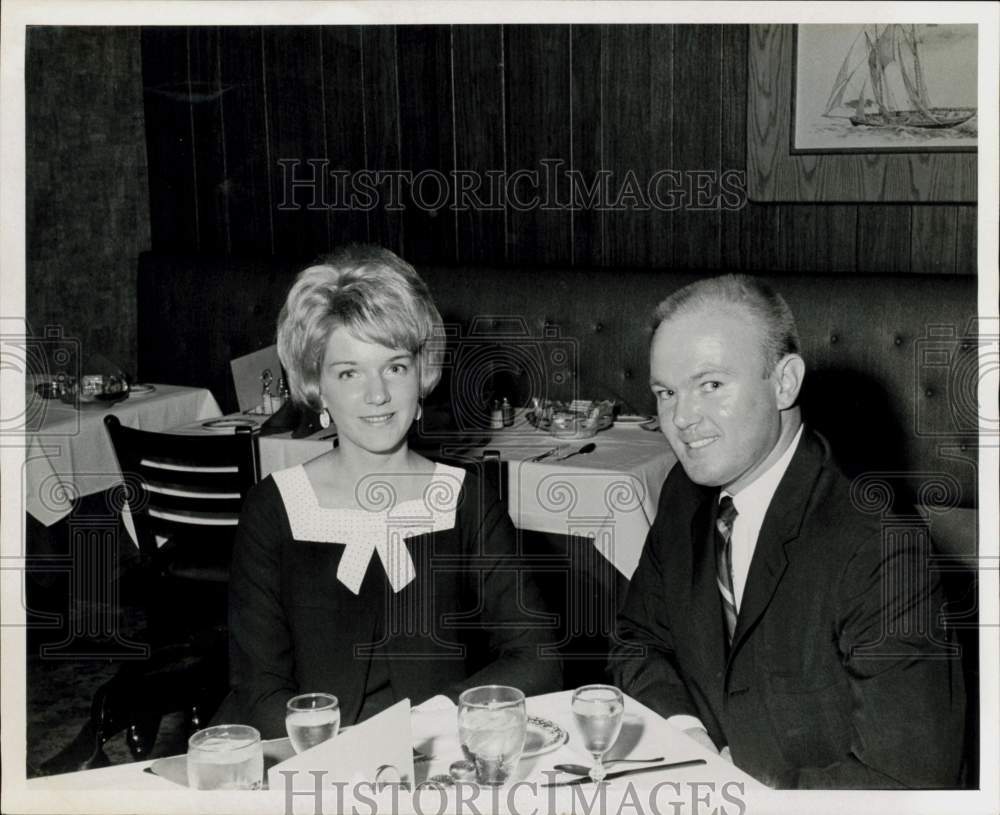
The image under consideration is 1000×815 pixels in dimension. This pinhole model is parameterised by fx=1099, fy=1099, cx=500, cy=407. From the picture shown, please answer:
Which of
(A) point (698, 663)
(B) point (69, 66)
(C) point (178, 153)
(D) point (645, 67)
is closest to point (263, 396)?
(C) point (178, 153)

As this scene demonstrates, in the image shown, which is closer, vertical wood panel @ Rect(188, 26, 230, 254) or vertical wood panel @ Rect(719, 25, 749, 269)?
vertical wood panel @ Rect(188, 26, 230, 254)

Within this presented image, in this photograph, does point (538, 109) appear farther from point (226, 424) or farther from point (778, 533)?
point (778, 533)

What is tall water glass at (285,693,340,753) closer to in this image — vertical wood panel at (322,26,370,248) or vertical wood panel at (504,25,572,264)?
vertical wood panel at (322,26,370,248)

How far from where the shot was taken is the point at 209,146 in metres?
3.13

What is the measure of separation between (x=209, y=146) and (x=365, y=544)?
1.72 m

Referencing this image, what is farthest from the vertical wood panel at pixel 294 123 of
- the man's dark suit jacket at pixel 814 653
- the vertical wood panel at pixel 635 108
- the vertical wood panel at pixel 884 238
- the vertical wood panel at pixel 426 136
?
the man's dark suit jacket at pixel 814 653

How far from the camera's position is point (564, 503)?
280cm

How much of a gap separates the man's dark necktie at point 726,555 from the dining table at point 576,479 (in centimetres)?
92

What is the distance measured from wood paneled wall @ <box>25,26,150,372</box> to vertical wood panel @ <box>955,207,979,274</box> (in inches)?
90.0

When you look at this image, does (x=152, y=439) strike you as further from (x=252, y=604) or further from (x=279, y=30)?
(x=279, y=30)

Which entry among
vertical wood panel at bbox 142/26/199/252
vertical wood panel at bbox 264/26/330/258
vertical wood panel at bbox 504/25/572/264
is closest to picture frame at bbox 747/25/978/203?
vertical wood panel at bbox 504/25/572/264

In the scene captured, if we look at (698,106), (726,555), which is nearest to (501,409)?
(698,106)

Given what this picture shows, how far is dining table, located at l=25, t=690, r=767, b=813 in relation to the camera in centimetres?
129

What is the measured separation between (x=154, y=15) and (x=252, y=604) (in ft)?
3.10
